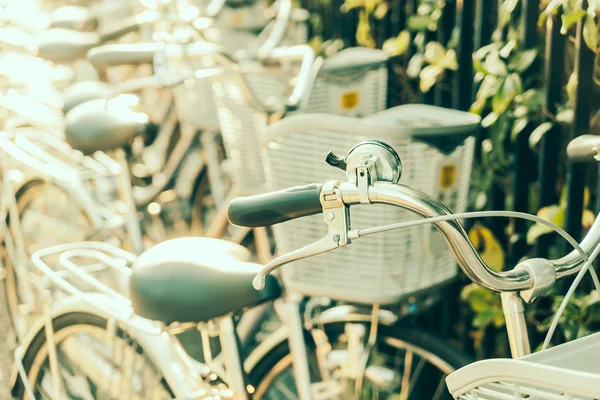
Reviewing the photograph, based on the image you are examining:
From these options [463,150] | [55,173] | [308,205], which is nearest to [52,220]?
[55,173]

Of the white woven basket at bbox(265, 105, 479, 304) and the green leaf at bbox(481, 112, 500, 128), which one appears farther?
the green leaf at bbox(481, 112, 500, 128)

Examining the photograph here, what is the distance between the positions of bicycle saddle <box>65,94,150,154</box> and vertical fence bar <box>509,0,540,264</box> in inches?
44.7

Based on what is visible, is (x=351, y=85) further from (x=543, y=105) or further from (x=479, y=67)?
(x=543, y=105)

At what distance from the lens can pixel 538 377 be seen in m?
0.76

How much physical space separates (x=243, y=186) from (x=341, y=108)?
0.42m

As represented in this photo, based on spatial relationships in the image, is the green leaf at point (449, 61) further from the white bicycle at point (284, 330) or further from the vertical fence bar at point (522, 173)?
the white bicycle at point (284, 330)

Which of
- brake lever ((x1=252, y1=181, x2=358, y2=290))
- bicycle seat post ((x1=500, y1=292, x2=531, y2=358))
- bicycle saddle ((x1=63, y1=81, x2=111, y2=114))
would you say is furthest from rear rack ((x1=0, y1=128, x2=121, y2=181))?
bicycle seat post ((x1=500, y1=292, x2=531, y2=358))

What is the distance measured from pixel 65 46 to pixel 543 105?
1.61 m

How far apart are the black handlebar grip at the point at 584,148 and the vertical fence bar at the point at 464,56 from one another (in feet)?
3.74

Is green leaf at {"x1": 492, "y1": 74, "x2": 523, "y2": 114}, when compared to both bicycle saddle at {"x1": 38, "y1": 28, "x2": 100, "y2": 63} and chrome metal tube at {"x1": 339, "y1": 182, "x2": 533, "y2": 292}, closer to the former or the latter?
chrome metal tube at {"x1": 339, "y1": 182, "x2": 533, "y2": 292}

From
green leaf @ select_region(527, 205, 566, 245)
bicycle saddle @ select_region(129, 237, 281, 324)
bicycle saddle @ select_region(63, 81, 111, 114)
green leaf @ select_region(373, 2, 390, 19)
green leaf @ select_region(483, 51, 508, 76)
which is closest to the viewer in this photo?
Answer: bicycle saddle @ select_region(129, 237, 281, 324)

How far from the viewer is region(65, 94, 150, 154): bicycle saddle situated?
2.18m

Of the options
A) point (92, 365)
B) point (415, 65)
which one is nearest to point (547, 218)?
point (415, 65)

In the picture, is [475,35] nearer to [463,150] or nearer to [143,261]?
[463,150]
